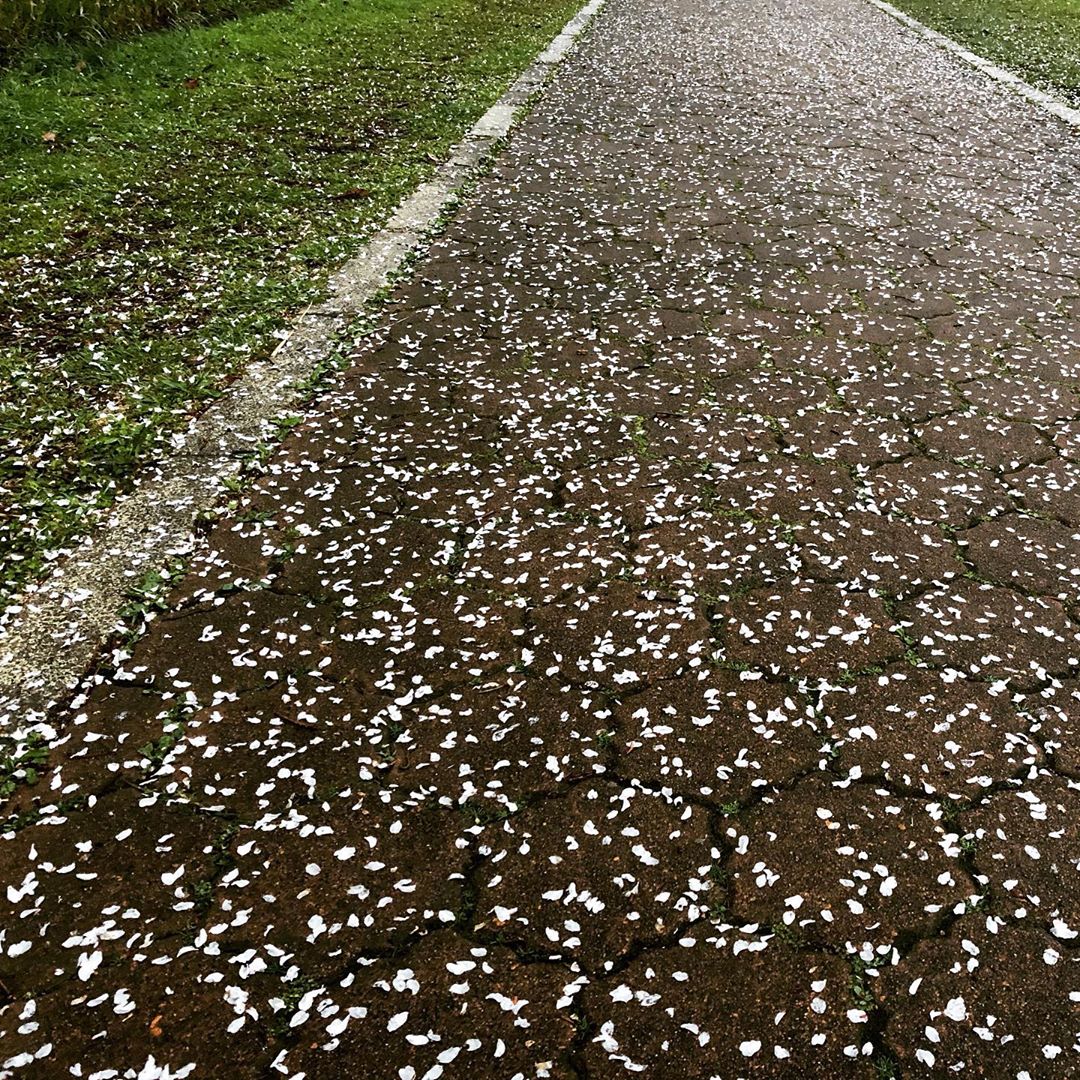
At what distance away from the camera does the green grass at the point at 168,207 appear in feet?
Result: 11.5

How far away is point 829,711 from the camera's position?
2.53 m

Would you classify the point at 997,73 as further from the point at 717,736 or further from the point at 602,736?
the point at 602,736

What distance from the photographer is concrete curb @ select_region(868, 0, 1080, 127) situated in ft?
30.9

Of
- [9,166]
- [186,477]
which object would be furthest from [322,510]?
[9,166]

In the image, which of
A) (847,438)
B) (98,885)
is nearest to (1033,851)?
(847,438)

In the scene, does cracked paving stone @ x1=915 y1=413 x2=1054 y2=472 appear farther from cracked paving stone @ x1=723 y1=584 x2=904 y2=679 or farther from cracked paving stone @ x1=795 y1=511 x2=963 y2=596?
cracked paving stone @ x1=723 y1=584 x2=904 y2=679

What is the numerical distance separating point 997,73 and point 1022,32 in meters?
3.17

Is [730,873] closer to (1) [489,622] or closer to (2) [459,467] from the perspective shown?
(1) [489,622]

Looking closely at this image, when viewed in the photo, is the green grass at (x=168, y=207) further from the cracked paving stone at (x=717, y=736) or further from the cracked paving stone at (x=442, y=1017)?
the cracked paving stone at (x=717, y=736)

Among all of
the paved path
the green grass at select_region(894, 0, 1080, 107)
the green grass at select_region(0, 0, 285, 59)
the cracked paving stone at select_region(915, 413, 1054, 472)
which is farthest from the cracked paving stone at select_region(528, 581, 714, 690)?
the green grass at select_region(894, 0, 1080, 107)

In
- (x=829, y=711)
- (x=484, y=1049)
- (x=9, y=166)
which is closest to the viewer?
(x=484, y=1049)

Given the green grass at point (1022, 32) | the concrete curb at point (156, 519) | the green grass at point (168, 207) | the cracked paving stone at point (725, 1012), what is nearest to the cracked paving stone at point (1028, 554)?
the cracked paving stone at point (725, 1012)

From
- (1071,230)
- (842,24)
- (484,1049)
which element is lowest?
(484,1049)

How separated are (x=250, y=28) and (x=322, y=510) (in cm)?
932
